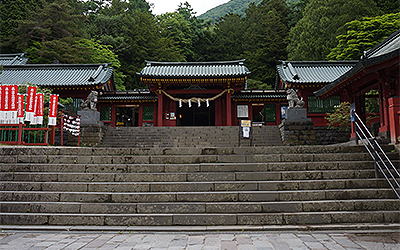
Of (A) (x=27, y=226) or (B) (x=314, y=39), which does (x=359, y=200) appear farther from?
(B) (x=314, y=39)

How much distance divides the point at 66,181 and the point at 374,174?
7.28 meters

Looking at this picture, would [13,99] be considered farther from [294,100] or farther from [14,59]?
[14,59]

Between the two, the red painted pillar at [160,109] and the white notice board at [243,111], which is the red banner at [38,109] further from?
the white notice board at [243,111]

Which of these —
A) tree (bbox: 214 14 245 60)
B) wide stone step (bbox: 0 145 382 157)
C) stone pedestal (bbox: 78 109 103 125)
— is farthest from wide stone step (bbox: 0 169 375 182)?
tree (bbox: 214 14 245 60)

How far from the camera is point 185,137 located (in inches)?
548

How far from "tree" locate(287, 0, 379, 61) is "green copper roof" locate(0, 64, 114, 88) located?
1968 cm

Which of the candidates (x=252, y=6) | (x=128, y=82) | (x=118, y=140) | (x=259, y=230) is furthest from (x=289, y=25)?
(x=259, y=230)

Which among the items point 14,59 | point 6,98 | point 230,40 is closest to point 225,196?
point 6,98

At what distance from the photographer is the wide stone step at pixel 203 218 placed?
16.0 ft

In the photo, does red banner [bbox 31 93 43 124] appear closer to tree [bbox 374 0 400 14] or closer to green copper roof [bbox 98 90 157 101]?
green copper roof [bbox 98 90 157 101]

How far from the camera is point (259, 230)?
4.66 m

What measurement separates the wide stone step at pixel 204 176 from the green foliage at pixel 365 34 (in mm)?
18968

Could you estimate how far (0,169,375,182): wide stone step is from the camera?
19.5 feet

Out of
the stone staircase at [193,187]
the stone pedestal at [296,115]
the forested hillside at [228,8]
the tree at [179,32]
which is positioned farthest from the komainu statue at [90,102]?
the forested hillside at [228,8]
